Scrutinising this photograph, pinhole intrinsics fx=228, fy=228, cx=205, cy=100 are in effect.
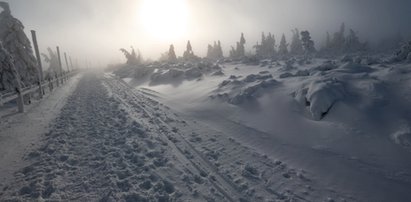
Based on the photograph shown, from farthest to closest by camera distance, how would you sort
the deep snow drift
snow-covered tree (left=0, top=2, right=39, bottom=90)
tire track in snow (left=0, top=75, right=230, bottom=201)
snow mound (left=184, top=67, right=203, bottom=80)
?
1. snow mound (left=184, top=67, right=203, bottom=80)
2. snow-covered tree (left=0, top=2, right=39, bottom=90)
3. the deep snow drift
4. tire track in snow (left=0, top=75, right=230, bottom=201)

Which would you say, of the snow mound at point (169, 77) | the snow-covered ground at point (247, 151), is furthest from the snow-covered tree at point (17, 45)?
the snow-covered ground at point (247, 151)

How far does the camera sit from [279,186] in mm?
4988

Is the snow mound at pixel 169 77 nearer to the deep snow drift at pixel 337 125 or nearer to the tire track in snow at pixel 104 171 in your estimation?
the deep snow drift at pixel 337 125

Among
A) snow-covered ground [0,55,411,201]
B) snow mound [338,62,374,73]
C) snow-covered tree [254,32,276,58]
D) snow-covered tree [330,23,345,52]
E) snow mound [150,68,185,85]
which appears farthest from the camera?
snow-covered tree [254,32,276,58]

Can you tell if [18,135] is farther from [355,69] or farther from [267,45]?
[267,45]

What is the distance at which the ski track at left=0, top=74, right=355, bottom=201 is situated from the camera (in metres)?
4.52

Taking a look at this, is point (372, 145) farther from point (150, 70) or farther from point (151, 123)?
point (150, 70)

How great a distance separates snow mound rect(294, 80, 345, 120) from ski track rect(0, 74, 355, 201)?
10.4ft

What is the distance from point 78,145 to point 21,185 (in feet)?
7.24

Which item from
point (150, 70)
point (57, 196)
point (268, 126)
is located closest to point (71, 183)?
point (57, 196)

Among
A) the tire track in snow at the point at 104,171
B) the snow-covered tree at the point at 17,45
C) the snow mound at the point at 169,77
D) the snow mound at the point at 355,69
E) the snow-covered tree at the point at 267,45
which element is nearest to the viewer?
the tire track in snow at the point at 104,171

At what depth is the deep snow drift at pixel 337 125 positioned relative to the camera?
17.2ft

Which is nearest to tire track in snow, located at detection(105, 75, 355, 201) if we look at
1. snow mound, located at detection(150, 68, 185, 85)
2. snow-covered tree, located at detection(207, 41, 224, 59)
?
snow mound, located at detection(150, 68, 185, 85)

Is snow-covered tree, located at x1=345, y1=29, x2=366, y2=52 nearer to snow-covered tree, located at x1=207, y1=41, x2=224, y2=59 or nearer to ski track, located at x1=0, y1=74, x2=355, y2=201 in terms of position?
snow-covered tree, located at x1=207, y1=41, x2=224, y2=59
